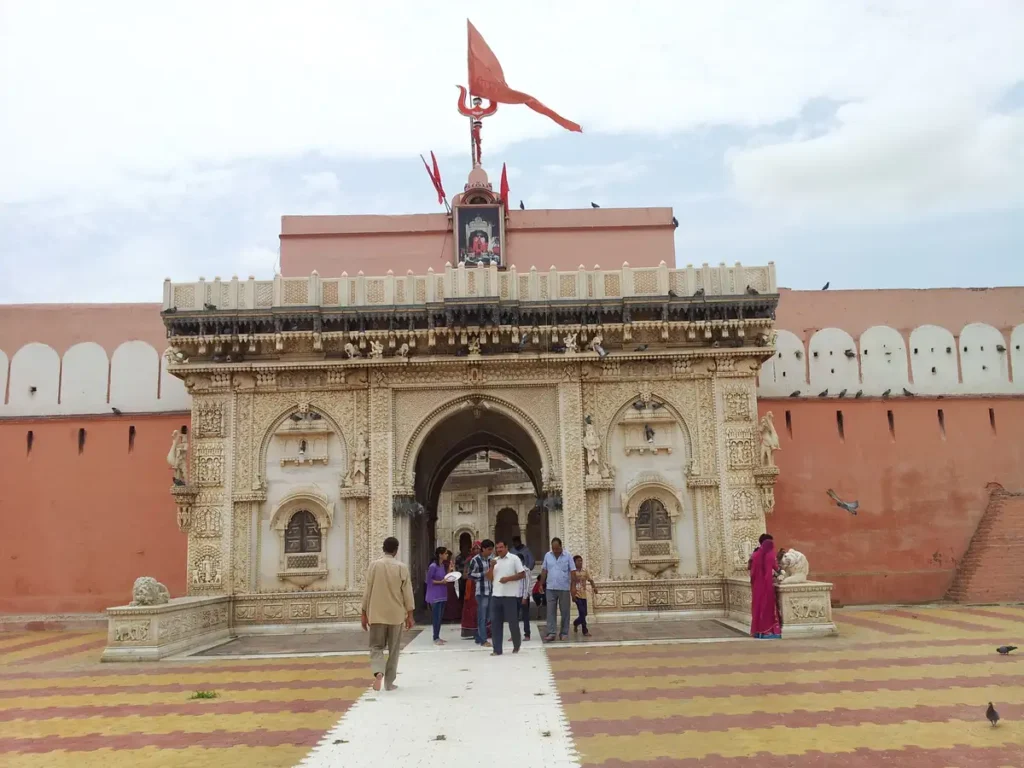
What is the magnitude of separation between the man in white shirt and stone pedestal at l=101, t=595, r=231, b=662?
398cm

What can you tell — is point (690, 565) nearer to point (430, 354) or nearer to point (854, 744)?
point (430, 354)

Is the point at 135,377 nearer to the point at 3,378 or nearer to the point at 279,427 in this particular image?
the point at 3,378

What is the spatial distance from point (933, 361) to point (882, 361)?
0.96m

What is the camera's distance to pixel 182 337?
1423 cm

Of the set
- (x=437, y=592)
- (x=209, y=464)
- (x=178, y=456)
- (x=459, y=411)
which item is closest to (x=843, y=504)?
(x=459, y=411)

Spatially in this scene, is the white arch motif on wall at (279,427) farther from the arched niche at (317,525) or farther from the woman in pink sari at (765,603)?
the woman in pink sari at (765,603)

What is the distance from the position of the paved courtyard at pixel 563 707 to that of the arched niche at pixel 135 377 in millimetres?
6974

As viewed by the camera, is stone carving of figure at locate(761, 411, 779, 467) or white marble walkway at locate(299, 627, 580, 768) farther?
stone carving of figure at locate(761, 411, 779, 467)

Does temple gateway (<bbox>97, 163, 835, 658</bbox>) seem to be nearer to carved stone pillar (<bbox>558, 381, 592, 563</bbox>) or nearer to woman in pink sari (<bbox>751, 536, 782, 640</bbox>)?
carved stone pillar (<bbox>558, 381, 592, 563</bbox>)

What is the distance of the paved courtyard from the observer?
569 centimetres

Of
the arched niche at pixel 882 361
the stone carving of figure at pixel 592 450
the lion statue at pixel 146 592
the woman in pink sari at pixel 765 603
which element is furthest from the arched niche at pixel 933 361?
the lion statue at pixel 146 592

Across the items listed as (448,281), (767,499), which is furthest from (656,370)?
(448,281)

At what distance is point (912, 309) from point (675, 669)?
11857 millimetres

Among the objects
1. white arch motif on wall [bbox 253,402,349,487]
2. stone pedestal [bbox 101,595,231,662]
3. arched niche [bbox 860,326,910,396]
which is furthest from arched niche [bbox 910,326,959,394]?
stone pedestal [bbox 101,595,231,662]
